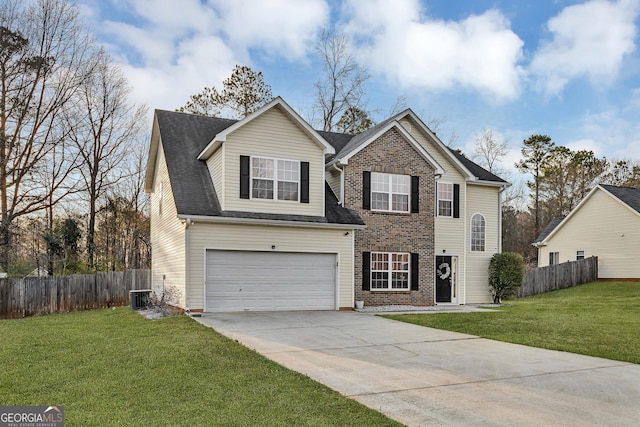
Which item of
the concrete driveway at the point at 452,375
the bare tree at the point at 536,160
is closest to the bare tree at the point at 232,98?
the concrete driveway at the point at 452,375

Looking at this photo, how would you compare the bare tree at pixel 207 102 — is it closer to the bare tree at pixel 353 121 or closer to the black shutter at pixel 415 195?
the bare tree at pixel 353 121

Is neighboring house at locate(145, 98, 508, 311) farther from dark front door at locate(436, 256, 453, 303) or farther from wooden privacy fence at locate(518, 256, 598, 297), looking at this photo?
wooden privacy fence at locate(518, 256, 598, 297)

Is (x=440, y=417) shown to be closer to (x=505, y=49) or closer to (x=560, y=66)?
(x=505, y=49)

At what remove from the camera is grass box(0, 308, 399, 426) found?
18.2 ft

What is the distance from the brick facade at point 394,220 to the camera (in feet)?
59.9

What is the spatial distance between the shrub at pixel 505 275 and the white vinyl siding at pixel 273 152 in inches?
352

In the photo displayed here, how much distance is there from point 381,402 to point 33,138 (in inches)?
879

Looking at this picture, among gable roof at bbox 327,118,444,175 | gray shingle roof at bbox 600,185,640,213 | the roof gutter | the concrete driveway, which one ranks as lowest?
the concrete driveway

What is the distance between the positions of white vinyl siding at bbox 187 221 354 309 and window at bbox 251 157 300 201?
1.08m

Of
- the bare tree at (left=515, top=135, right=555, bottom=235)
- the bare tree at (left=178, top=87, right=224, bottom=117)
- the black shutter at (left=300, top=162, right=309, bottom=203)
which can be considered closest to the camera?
the black shutter at (left=300, top=162, right=309, bottom=203)

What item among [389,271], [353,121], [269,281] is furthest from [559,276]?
[269,281]

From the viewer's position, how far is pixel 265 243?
53.0ft

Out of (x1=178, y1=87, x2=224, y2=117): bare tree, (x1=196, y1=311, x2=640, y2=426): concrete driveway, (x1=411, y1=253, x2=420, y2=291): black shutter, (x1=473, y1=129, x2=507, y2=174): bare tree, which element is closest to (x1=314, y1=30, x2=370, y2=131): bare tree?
(x1=178, y1=87, x2=224, y2=117): bare tree

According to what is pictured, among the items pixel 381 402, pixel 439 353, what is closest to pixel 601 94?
pixel 439 353
